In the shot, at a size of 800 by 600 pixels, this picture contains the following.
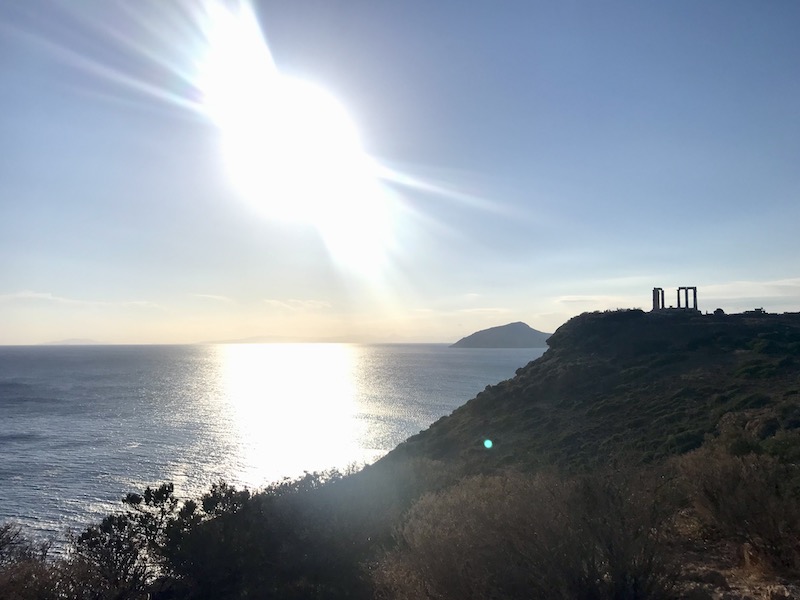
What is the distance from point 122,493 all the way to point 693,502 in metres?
37.7

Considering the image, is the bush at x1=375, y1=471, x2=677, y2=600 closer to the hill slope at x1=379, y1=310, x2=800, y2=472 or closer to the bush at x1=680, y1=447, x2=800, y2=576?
the bush at x1=680, y1=447, x2=800, y2=576

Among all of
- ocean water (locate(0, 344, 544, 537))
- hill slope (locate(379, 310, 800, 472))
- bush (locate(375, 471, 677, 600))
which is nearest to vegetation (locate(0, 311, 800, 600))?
bush (locate(375, 471, 677, 600))

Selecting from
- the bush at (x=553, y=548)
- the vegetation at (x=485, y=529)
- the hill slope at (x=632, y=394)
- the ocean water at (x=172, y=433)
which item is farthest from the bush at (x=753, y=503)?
the ocean water at (x=172, y=433)

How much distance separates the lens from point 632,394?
31.1m

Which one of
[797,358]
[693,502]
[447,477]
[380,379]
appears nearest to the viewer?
[693,502]

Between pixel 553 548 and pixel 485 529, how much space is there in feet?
3.39

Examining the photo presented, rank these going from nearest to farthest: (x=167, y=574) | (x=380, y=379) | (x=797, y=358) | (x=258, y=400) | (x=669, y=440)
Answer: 1. (x=167, y=574)
2. (x=669, y=440)
3. (x=797, y=358)
4. (x=258, y=400)
5. (x=380, y=379)

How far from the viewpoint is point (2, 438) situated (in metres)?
53.7

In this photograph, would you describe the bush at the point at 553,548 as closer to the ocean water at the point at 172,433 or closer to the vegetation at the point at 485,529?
the vegetation at the point at 485,529

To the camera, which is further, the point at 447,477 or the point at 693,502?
the point at 447,477

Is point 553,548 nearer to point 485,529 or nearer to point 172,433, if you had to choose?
point 485,529

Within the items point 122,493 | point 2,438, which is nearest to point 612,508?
point 122,493

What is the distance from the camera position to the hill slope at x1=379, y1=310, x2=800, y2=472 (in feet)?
75.7

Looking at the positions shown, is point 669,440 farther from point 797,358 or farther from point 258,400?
point 258,400
